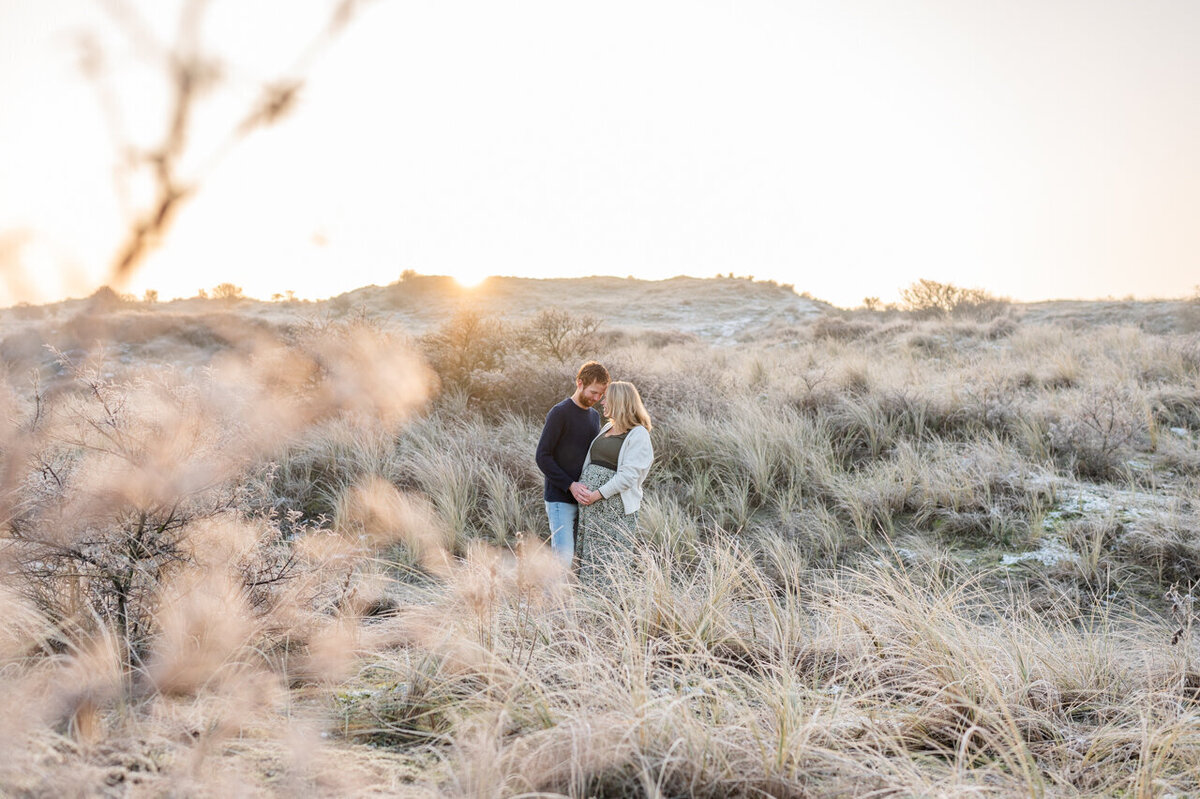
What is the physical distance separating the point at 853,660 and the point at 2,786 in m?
3.17

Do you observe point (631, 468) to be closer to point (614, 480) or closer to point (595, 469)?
point (614, 480)

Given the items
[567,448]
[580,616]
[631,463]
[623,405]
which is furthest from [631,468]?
[580,616]

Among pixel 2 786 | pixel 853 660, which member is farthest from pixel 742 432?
pixel 2 786

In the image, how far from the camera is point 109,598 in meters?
3.21

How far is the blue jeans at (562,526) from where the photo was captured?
5.16 m

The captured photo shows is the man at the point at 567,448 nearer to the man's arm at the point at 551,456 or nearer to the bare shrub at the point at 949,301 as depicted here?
the man's arm at the point at 551,456

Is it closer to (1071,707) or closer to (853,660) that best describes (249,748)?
(853,660)

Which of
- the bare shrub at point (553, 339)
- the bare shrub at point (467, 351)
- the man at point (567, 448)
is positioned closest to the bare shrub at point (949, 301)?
the bare shrub at point (553, 339)

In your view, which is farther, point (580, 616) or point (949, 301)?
point (949, 301)

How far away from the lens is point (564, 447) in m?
5.19

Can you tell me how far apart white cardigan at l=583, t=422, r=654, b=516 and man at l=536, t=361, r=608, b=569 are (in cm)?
38

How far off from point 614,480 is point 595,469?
25 cm

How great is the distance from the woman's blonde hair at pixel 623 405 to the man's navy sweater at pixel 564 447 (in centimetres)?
34

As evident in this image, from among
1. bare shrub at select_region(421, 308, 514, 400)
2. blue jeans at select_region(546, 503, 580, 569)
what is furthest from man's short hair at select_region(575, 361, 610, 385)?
bare shrub at select_region(421, 308, 514, 400)
